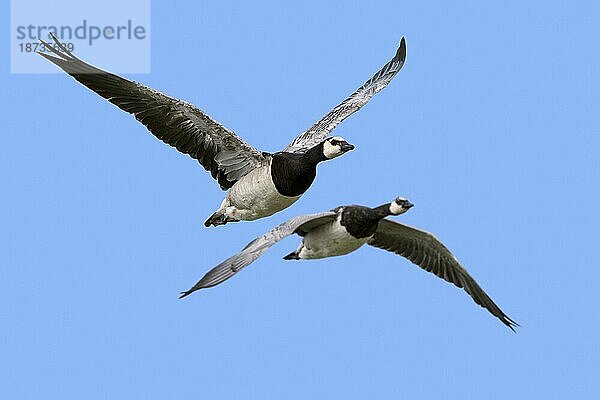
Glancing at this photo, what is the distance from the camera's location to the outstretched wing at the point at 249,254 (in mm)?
9734

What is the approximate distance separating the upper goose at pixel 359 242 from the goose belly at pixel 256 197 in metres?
0.52

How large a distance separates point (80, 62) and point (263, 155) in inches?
84.5

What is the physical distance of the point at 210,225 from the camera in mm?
12188

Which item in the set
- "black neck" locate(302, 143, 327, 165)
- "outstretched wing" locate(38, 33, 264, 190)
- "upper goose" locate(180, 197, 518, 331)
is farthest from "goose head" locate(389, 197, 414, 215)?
"outstretched wing" locate(38, 33, 264, 190)

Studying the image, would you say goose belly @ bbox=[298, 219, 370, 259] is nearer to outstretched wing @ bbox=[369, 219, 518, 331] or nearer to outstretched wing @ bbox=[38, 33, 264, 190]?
outstretched wing @ bbox=[369, 219, 518, 331]

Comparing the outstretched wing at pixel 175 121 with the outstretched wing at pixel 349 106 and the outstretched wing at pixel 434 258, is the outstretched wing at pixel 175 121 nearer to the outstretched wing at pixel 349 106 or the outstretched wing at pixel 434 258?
the outstretched wing at pixel 349 106

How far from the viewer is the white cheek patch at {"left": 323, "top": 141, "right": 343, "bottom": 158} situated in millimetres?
10779

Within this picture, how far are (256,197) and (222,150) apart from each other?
0.70 metres

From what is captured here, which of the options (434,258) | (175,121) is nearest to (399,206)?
(434,258)

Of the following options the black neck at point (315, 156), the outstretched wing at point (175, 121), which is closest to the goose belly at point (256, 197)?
the outstretched wing at point (175, 121)

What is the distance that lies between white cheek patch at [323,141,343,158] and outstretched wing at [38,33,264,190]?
925 millimetres

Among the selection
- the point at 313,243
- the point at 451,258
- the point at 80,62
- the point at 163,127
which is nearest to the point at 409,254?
the point at 451,258

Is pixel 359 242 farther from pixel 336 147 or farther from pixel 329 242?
pixel 336 147

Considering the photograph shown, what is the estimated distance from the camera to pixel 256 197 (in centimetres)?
1133
